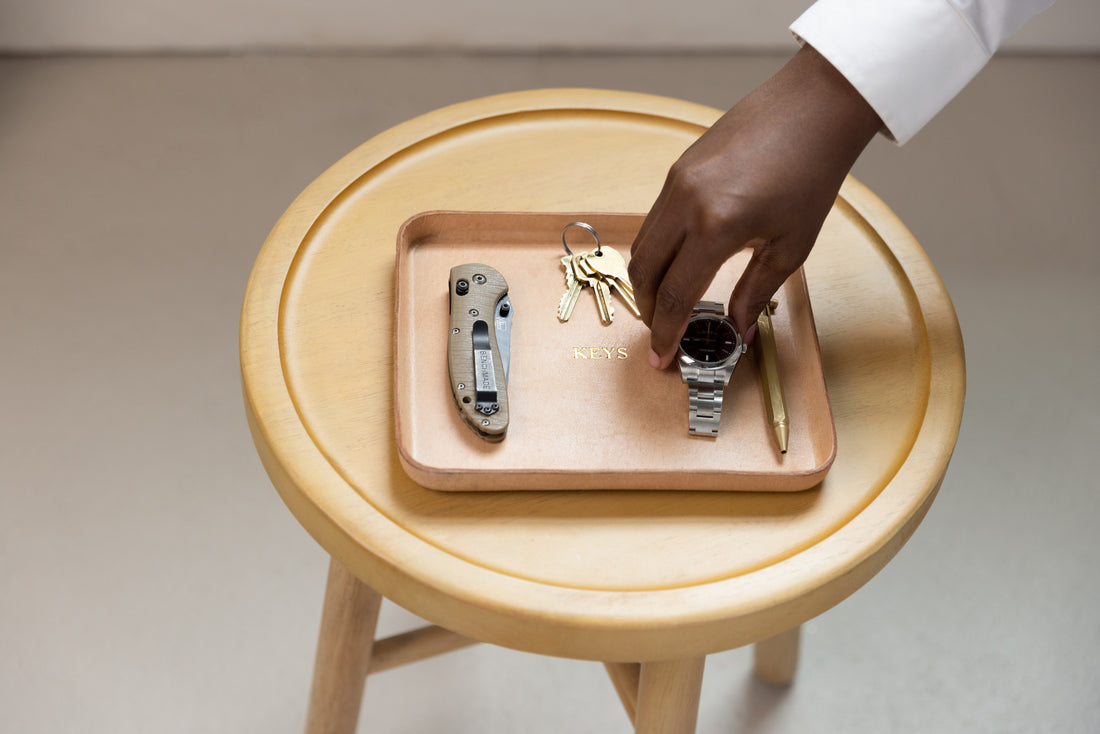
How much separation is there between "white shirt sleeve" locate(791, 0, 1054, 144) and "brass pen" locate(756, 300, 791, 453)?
17 centimetres

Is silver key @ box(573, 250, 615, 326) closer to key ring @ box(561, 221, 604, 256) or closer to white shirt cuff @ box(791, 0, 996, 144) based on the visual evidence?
key ring @ box(561, 221, 604, 256)

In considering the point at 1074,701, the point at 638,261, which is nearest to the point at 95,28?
the point at 638,261

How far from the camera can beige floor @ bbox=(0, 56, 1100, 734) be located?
4.20 feet

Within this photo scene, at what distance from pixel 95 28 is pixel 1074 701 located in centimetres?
198

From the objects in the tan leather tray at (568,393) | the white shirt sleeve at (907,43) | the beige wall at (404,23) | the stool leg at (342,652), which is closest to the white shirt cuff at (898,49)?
the white shirt sleeve at (907,43)

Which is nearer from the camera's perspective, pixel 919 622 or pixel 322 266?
pixel 322 266

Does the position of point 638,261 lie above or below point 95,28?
below

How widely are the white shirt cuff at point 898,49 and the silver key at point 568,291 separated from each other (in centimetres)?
26

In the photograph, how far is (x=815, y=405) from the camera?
80cm

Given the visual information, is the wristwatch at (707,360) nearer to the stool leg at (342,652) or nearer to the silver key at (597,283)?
the silver key at (597,283)

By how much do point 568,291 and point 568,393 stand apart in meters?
0.11

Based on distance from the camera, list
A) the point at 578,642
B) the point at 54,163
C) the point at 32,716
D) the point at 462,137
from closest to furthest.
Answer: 1. the point at 578,642
2. the point at 462,137
3. the point at 32,716
4. the point at 54,163

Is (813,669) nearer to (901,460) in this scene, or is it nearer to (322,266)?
(901,460)

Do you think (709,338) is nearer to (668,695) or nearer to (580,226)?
(580,226)
